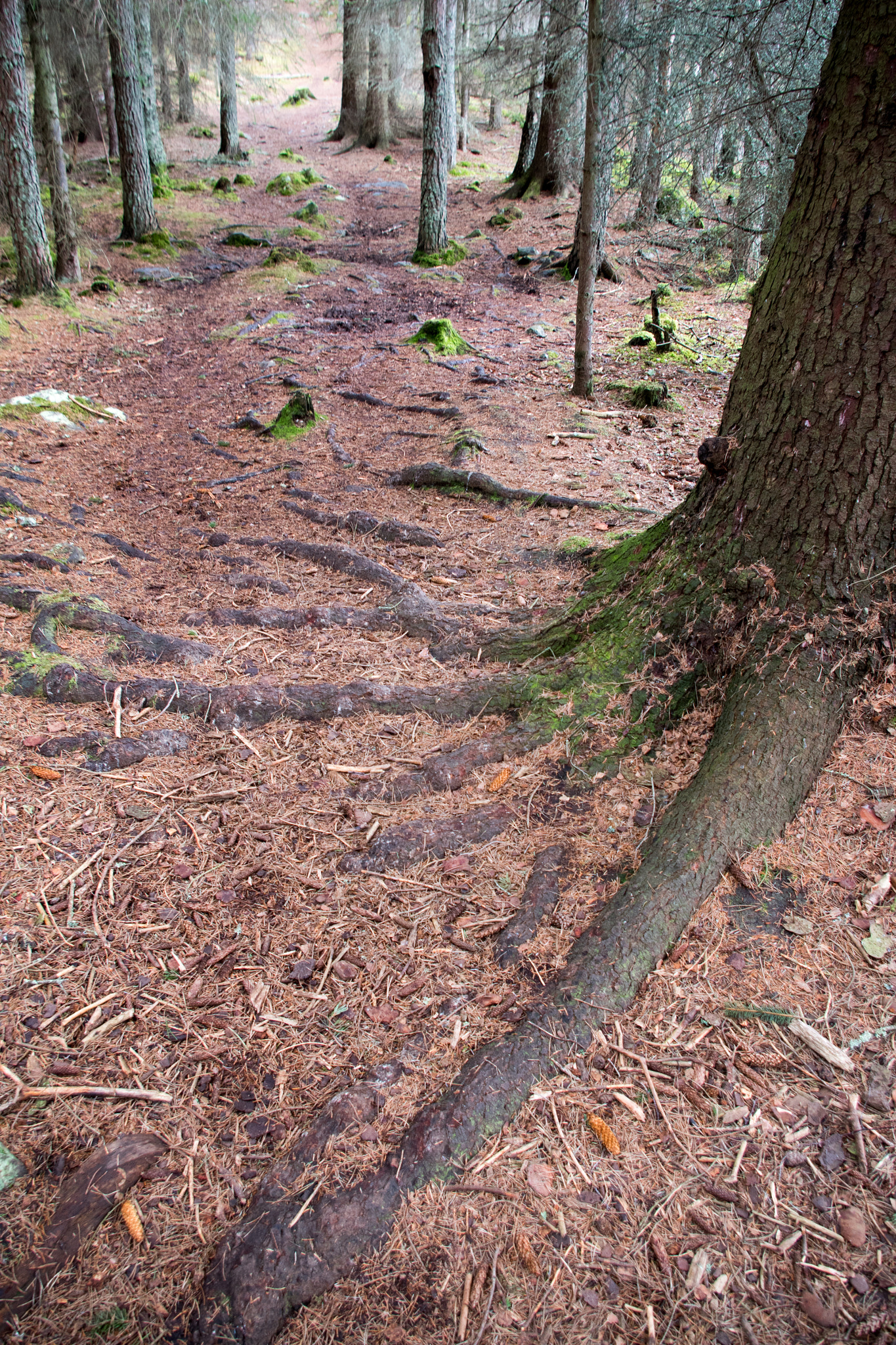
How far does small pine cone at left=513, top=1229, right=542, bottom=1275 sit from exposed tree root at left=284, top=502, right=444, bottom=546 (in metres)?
4.28

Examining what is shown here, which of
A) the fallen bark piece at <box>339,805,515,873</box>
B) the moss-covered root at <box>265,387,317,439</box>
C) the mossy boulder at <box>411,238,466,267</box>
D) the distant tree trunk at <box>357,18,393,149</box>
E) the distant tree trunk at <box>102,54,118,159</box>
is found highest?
the distant tree trunk at <box>357,18,393,149</box>

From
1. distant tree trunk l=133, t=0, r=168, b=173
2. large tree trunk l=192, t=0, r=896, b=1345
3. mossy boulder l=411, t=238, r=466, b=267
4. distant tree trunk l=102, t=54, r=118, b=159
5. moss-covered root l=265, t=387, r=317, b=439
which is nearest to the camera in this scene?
large tree trunk l=192, t=0, r=896, b=1345

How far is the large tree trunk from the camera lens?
2189 millimetres

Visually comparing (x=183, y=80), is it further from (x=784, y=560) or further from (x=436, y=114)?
(x=784, y=560)

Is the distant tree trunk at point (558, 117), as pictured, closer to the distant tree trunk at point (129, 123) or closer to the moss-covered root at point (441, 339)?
the moss-covered root at point (441, 339)

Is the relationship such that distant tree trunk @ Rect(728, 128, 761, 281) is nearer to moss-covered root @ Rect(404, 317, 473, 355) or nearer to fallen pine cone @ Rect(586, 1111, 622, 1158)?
moss-covered root @ Rect(404, 317, 473, 355)

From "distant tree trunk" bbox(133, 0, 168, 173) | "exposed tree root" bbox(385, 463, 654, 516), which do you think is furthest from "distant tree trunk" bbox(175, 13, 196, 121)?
"exposed tree root" bbox(385, 463, 654, 516)

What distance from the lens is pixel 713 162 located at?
24.0 ft

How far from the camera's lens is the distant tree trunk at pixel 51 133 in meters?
10.9

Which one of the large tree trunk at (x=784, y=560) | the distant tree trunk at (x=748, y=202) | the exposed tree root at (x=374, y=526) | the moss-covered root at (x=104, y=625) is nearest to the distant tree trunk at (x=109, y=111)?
the distant tree trunk at (x=748, y=202)

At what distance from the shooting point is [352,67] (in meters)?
23.1

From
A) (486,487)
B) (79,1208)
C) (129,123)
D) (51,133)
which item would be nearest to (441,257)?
(129,123)

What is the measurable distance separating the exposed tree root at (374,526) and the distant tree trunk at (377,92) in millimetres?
21350

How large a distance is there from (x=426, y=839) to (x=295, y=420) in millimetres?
5700
